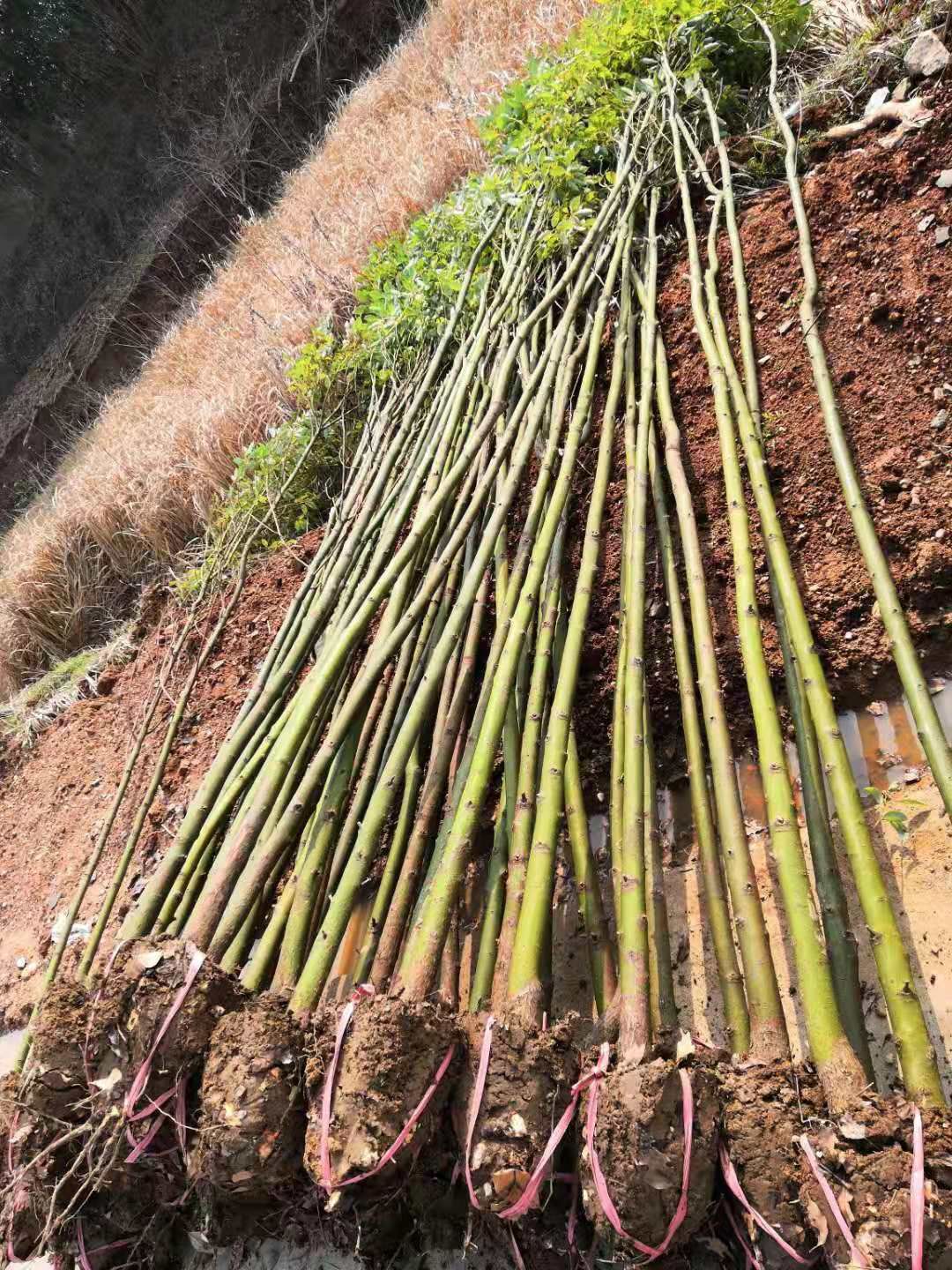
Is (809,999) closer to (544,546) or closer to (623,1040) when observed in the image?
(623,1040)

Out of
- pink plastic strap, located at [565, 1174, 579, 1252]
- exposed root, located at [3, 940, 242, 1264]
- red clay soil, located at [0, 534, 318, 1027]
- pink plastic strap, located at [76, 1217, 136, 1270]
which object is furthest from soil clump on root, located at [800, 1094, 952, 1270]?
red clay soil, located at [0, 534, 318, 1027]

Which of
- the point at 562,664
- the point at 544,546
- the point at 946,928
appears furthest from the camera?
the point at 544,546

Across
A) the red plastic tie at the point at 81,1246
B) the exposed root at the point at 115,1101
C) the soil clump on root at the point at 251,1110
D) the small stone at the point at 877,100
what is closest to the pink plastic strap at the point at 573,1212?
the soil clump on root at the point at 251,1110

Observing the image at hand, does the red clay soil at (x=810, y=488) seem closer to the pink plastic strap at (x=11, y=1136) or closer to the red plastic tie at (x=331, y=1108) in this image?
the red plastic tie at (x=331, y=1108)

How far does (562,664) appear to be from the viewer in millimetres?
1683

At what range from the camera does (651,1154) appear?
1022mm

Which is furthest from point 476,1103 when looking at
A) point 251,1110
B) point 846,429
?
point 846,429

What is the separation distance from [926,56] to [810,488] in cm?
187

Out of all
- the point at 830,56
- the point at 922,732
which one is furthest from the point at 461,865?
the point at 830,56

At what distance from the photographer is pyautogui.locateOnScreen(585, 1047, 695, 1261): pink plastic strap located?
101 cm

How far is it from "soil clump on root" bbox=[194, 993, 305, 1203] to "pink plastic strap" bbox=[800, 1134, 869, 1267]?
2.63 ft

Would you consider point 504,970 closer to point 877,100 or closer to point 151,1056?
point 151,1056

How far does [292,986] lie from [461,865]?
42 centimetres

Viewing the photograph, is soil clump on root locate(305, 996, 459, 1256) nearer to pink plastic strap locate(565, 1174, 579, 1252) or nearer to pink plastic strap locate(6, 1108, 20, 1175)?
pink plastic strap locate(565, 1174, 579, 1252)
